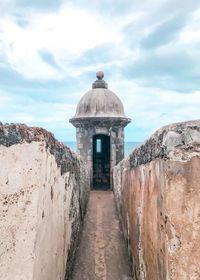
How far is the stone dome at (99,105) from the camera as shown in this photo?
13719 mm

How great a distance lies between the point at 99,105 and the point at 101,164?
285cm

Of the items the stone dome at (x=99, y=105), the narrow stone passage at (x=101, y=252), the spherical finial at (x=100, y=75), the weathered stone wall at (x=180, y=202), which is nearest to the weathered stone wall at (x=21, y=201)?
the weathered stone wall at (x=180, y=202)

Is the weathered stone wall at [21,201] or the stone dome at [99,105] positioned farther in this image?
the stone dome at [99,105]

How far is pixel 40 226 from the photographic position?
2318 millimetres

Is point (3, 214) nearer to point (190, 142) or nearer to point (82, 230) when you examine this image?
point (190, 142)

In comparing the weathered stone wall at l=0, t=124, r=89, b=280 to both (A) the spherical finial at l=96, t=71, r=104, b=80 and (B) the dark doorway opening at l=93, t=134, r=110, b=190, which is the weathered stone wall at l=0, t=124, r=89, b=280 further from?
(A) the spherical finial at l=96, t=71, r=104, b=80

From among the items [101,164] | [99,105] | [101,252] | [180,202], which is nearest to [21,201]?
[180,202]

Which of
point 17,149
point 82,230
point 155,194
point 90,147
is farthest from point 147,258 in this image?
point 90,147

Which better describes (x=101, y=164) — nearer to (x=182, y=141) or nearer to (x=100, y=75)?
(x=100, y=75)

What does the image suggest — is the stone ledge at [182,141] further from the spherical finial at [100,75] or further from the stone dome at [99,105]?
the spherical finial at [100,75]

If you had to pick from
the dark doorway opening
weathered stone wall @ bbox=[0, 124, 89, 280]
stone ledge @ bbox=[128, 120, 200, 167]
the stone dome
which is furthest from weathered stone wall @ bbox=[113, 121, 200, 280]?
the dark doorway opening

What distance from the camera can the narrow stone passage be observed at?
4496 millimetres

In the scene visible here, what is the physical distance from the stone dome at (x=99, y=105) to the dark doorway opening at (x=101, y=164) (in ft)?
6.81

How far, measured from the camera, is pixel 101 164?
15453mm
